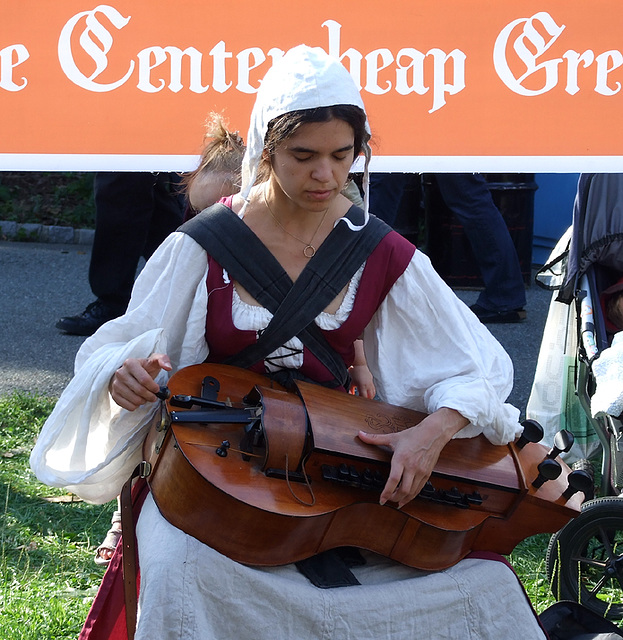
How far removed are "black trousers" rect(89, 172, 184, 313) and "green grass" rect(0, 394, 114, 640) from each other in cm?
176

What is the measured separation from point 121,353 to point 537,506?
1.02 m

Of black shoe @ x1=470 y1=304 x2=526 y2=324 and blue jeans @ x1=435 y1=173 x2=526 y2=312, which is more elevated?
blue jeans @ x1=435 y1=173 x2=526 y2=312

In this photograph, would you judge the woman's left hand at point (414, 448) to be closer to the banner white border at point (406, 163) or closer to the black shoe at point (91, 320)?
the banner white border at point (406, 163)

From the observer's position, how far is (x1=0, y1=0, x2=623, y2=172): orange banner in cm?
302

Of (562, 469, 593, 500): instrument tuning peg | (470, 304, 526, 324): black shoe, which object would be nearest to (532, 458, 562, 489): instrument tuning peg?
(562, 469, 593, 500): instrument tuning peg

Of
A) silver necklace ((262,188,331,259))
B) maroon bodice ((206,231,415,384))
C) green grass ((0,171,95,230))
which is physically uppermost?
silver necklace ((262,188,331,259))

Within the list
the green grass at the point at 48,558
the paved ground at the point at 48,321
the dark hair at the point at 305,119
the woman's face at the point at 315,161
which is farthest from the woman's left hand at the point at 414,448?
the paved ground at the point at 48,321

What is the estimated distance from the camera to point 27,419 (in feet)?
15.1

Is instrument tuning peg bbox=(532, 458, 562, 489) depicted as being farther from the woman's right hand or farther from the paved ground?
the paved ground

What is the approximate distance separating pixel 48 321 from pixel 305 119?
457cm

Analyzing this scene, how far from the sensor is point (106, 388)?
7.24 feet

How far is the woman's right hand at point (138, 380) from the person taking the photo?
2105 mm

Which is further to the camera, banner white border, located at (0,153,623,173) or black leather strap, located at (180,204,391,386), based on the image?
banner white border, located at (0,153,623,173)

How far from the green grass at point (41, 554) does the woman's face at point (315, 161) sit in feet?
5.01
